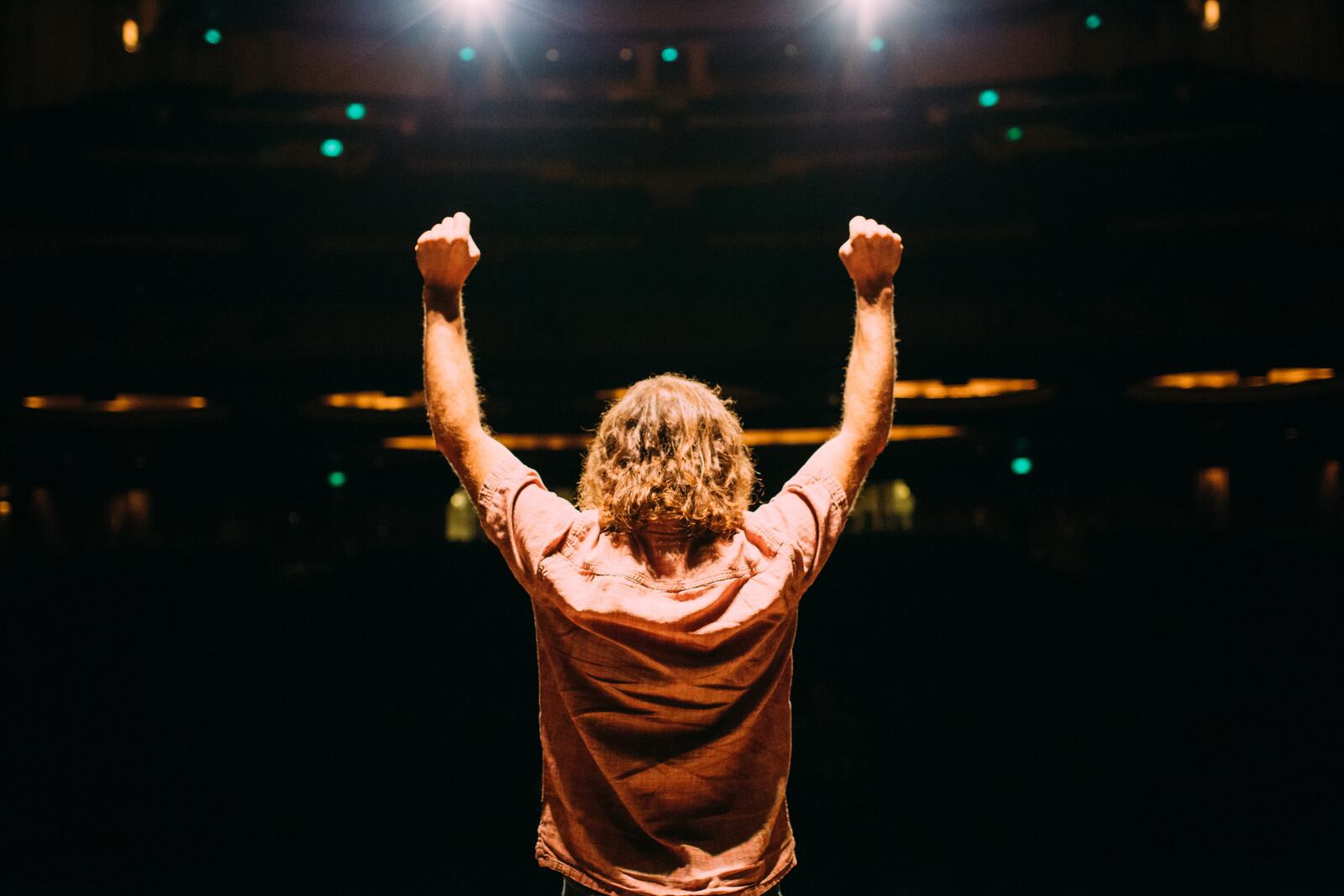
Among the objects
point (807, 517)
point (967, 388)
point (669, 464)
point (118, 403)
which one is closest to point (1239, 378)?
point (967, 388)

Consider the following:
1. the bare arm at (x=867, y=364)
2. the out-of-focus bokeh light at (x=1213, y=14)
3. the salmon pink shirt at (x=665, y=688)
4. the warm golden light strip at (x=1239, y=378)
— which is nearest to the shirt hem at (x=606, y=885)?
the salmon pink shirt at (x=665, y=688)

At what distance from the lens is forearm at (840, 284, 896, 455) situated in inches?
40.7

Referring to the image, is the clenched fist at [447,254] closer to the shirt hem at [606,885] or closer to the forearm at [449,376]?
the forearm at [449,376]

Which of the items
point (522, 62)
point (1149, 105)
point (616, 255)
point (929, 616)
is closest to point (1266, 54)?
point (1149, 105)

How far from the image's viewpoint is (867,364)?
1.07 meters

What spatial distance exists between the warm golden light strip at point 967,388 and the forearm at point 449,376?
4.11 meters

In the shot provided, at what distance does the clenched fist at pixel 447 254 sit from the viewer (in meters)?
1.04

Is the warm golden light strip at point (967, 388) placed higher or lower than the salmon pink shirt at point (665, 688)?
higher

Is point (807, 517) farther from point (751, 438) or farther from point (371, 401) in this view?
point (371, 401)

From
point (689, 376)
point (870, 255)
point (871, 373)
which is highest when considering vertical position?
point (689, 376)

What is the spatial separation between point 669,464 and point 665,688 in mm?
220

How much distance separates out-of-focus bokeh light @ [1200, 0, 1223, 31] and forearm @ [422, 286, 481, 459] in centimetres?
1082

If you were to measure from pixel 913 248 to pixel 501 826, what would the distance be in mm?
5469

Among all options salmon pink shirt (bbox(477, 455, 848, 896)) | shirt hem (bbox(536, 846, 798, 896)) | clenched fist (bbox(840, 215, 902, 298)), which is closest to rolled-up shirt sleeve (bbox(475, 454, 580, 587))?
salmon pink shirt (bbox(477, 455, 848, 896))
